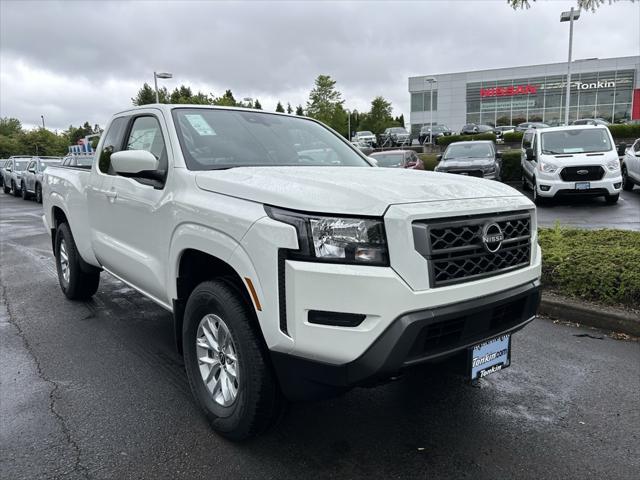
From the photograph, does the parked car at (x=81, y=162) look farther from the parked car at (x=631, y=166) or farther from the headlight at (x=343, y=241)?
the parked car at (x=631, y=166)

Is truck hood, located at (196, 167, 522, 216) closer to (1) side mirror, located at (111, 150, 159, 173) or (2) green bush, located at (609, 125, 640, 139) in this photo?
(1) side mirror, located at (111, 150, 159, 173)

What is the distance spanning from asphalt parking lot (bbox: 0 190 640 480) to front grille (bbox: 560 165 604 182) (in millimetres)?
8414

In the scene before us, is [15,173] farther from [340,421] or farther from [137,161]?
[340,421]

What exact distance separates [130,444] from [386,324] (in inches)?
67.1

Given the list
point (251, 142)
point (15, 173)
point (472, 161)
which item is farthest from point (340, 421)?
point (15, 173)

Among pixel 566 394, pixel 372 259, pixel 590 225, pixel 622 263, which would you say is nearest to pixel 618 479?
pixel 566 394

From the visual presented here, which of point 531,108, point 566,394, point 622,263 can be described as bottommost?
point 566,394

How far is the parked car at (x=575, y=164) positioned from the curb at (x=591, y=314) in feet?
26.0

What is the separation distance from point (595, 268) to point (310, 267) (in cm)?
400

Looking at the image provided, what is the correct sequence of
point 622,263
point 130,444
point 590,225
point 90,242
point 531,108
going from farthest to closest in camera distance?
point 531,108
point 590,225
point 622,263
point 90,242
point 130,444

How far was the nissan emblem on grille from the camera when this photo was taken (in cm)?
260

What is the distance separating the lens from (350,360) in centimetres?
232

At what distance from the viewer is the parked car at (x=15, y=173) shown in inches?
937

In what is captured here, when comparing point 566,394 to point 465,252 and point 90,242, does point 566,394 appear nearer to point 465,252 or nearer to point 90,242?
point 465,252
